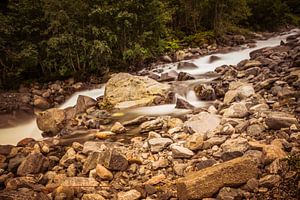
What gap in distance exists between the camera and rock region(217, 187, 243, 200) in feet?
13.2

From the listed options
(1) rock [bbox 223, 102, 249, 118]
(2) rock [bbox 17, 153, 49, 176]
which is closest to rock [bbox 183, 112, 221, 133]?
Answer: (1) rock [bbox 223, 102, 249, 118]

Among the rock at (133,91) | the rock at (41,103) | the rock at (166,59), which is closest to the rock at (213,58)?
the rock at (166,59)

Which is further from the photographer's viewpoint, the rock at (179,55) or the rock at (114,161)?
the rock at (179,55)

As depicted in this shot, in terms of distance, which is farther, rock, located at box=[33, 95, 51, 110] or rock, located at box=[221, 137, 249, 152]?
rock, located at box=[33, 95, 51, 110]

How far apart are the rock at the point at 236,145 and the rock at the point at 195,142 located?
0.41m

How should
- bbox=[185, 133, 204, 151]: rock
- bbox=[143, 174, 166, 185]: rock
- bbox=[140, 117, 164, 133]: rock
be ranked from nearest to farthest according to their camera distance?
bbox=[143, 174, 166, 185]: rock, bbox=[185, 133, 204, 151]: rock, bbox=[140, 117, 164, 133]: rock

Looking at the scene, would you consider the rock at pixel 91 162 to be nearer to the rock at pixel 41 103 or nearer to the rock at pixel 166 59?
the rock at pixel 41 103

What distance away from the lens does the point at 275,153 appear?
4.59 m

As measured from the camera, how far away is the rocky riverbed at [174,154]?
4.18 meters

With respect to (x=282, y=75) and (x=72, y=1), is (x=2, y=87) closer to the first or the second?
(x=72, y=1)

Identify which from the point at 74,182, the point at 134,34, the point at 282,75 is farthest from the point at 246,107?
the point at 134,34

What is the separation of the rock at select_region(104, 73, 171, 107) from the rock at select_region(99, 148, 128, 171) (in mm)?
4537

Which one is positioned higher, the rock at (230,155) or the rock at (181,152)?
the rock at (230,155)

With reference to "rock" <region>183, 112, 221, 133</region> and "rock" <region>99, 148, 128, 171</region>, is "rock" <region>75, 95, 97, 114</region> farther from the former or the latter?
"rock" <region>99, 148, 128, 171</region>
